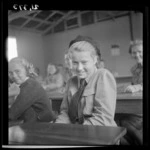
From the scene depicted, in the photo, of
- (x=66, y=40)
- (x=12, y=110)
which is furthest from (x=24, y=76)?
(x=66, y=40)

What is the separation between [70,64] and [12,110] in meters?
0.38

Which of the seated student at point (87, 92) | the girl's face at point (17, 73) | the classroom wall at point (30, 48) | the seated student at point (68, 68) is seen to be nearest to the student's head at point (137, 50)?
the seated student at point (87, 92)

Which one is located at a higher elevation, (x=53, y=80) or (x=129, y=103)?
(x=53, y=80)

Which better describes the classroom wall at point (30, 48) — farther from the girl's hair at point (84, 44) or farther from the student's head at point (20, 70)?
the girl's hair at point (84, 44)

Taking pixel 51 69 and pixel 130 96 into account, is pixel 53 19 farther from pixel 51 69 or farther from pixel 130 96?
pixel 130 96

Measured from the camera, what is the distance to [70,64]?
108 cm

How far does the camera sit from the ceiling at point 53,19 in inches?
41.9

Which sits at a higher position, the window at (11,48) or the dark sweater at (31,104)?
the window at (11,48)

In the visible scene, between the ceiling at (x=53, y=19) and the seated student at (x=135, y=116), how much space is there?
0.19 meters

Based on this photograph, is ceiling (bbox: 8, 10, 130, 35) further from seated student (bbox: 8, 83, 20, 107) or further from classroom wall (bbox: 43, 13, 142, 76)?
seated student (bbox: 8, 83, 20, 107)

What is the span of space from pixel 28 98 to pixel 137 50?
0.61 metres

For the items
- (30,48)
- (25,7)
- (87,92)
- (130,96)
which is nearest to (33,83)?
(30,48)

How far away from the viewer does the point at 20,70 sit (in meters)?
1.09
